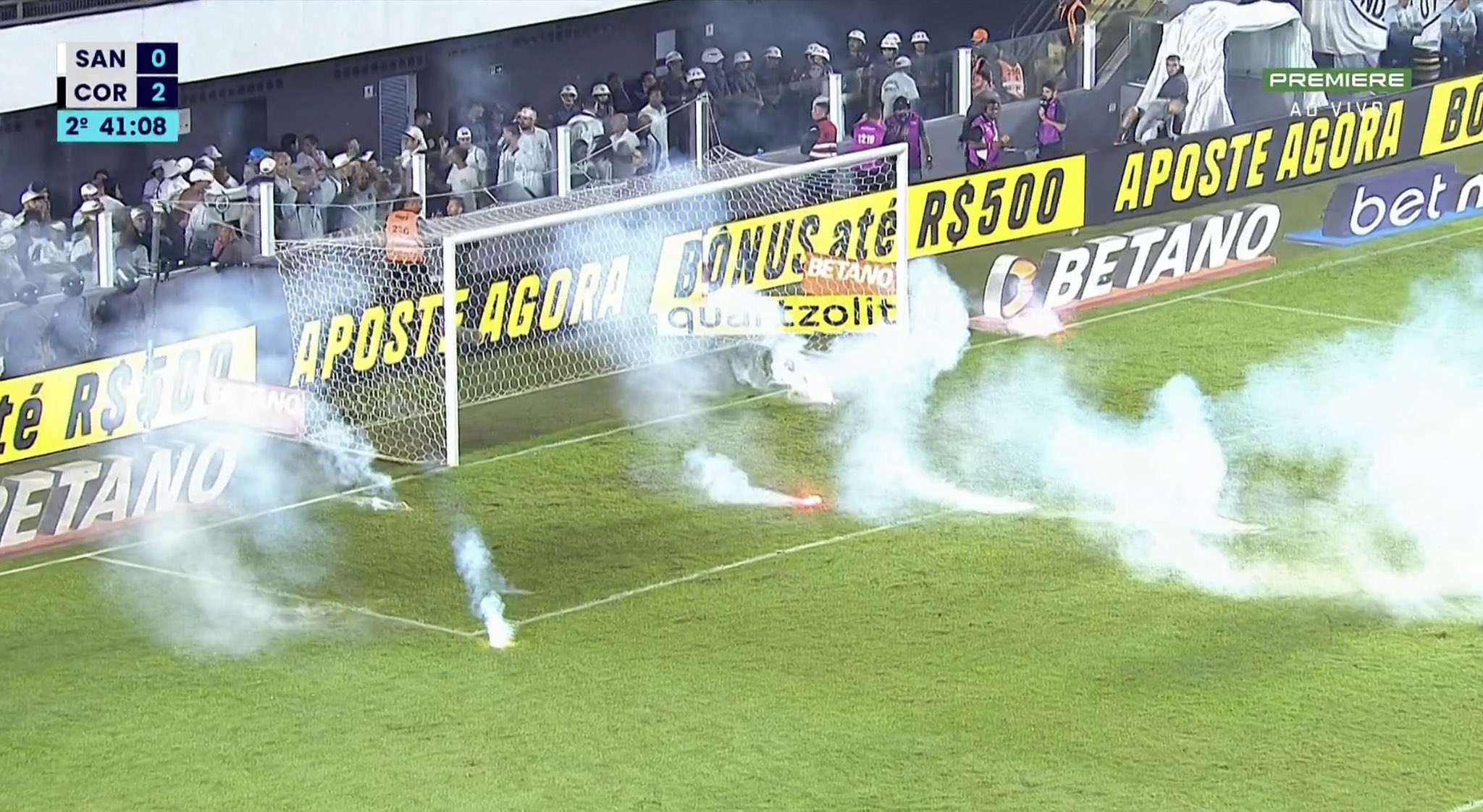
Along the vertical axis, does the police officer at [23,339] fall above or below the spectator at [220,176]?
below

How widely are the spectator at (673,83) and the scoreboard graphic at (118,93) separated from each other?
511 centimetres

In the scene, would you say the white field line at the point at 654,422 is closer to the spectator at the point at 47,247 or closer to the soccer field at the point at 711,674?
the soccer field at the point at 711,674

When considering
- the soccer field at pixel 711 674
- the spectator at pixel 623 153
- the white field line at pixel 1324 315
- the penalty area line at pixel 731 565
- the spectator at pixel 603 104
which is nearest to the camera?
the soccer field at pixel 711 674

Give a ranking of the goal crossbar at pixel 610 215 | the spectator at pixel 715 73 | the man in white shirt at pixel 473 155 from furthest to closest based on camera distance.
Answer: the spectator at pixel 715 73 → the man in white shirt at pixel 473 155 → the goal crossbar at pixel 610 215

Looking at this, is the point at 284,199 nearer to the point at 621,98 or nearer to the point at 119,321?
the point at 119,321

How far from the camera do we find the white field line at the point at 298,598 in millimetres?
16477

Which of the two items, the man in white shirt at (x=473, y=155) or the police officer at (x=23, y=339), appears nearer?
the police officer at (x=23, y=339)

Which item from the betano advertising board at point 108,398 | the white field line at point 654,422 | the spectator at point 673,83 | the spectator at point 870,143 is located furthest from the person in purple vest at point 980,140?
the betano advertising board at point 108,398

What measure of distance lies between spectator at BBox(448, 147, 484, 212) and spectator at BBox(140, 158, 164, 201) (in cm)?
255

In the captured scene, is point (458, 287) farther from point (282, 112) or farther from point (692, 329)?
point (282, 112)

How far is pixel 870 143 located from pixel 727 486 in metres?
8.30

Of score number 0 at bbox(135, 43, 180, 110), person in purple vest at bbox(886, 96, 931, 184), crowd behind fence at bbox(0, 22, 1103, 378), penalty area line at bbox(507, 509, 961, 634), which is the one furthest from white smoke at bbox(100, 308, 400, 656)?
person in purple vest at bbox(886, 96, 931, 184)

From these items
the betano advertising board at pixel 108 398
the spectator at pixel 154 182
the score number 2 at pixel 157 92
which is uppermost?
the score number 2 at pixel 157 92

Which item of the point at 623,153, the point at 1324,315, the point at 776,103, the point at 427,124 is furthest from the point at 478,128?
the point at 1324,315
